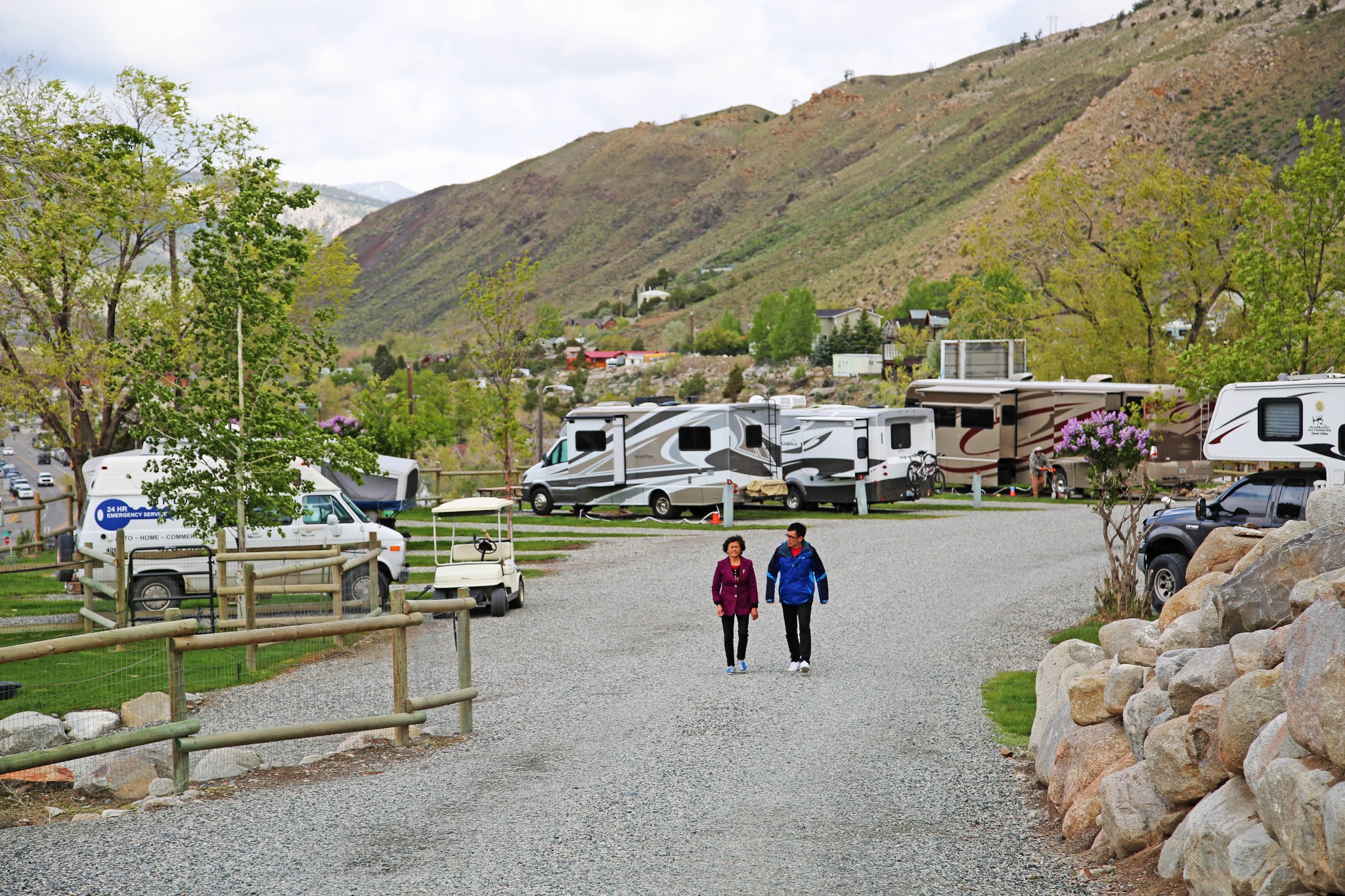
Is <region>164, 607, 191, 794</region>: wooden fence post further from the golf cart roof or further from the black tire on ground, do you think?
the black tire on ground

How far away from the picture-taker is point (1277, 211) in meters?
25.6

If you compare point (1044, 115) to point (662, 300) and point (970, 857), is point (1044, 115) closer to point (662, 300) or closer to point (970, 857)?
point (662, 300)

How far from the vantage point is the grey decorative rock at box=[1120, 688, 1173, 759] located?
660cm

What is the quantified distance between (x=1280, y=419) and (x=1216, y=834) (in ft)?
43.5

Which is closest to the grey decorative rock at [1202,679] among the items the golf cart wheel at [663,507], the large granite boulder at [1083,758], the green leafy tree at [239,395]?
the large granite boulder at [1083,758]

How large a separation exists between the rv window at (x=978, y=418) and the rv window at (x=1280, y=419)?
15.0 m

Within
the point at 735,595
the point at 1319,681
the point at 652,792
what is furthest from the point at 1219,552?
the point at 1319,681

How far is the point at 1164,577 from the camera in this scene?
14.6m

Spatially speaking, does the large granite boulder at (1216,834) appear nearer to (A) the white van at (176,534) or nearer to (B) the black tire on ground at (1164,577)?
(B) the black tire on ground at (1164,577)

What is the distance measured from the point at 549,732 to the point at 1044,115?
448 ft

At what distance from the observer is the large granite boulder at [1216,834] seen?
17.2ft

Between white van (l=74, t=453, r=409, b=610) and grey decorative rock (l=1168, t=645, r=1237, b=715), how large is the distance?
38.7ft

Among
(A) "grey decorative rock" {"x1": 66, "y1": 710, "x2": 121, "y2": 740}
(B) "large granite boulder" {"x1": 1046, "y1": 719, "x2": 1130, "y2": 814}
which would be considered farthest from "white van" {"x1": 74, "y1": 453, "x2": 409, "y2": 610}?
(B) "large granite boulder" {"x1": 1046, "y1": 719, "x2": 1130, "y2": 814}

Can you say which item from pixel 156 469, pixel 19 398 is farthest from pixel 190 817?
pixel 19 398
